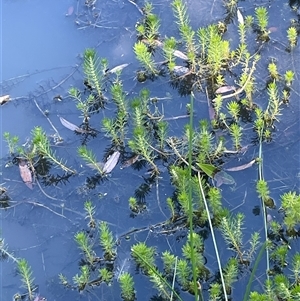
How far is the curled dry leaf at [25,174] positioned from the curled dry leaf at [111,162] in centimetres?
50

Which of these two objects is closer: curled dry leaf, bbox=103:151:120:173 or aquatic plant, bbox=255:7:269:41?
curled dry leaf, bbox=103:151:120:173

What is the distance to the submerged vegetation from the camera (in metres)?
3.00

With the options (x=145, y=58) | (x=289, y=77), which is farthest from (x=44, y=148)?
(x=289, y=77)

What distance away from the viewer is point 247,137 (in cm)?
356

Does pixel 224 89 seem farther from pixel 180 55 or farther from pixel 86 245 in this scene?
pixel 86 245

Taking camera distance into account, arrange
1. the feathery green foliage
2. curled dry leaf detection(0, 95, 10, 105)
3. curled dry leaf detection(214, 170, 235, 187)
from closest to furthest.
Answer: curled dry leaf detection(214, 170, 235, 187) → the feathery green foliage → curled dry leaf detection(0, 95, 10, 105)

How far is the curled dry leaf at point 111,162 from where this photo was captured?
354 cm

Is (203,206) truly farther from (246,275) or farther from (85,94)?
(85,94)

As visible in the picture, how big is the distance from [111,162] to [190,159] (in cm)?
99

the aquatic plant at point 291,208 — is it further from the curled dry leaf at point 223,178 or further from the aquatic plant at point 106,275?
the aquatic plant at point 106,275

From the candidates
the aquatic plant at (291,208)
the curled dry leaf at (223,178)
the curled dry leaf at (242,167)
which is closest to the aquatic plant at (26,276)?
the curled dry leaf at (223,178)

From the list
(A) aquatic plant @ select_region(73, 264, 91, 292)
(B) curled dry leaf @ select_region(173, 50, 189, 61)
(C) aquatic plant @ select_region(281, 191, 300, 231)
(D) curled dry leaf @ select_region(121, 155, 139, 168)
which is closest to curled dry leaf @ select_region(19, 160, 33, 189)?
(D) curled dry leaf @ select_region(121, 155, 139, 168)

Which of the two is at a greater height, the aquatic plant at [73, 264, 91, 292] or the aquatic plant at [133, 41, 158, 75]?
the aquatic plant at [133, 41, 158, 75]

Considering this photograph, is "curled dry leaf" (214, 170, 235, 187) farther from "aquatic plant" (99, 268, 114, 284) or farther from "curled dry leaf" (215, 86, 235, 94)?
"aquatic plant" (99, 268, 114, 284)
